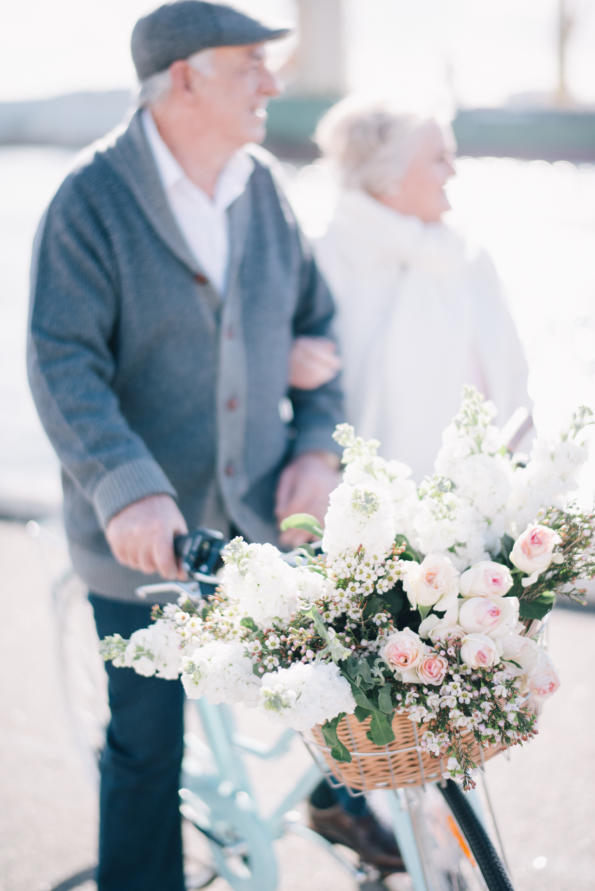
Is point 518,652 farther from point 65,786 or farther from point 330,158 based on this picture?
point 65,786

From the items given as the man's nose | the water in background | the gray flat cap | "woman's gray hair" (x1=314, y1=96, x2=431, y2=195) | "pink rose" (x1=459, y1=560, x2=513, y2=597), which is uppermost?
the gray flat cap

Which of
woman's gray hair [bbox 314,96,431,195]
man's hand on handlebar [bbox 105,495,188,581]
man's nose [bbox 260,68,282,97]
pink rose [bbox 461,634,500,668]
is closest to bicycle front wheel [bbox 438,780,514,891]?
pink rose [bbox 461,634,500,668]

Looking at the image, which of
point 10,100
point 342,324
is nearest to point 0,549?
point 342,324

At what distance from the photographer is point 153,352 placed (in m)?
1.90

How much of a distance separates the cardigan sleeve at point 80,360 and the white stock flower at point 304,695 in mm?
636

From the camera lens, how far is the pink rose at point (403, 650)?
1.11 m

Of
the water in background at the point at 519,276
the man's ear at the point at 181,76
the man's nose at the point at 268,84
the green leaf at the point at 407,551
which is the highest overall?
the man's ear at the point at 181,76

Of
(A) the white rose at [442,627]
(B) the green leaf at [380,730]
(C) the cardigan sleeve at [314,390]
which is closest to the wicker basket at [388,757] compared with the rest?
(B) the green leaf at [380,730]

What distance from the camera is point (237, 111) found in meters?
1.83

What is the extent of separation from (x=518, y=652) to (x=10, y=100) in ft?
98.1

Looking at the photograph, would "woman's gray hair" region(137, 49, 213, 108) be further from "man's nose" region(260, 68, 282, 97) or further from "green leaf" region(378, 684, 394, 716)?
"green leaf" region(378, 684, 394, 716)

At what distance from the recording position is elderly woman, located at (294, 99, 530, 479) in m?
2.38

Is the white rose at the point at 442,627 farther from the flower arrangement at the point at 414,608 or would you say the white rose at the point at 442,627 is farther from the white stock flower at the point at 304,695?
the white stock flower at the point at 304,695

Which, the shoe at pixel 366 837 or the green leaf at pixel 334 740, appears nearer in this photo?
the green leaf at pixel 334 740
